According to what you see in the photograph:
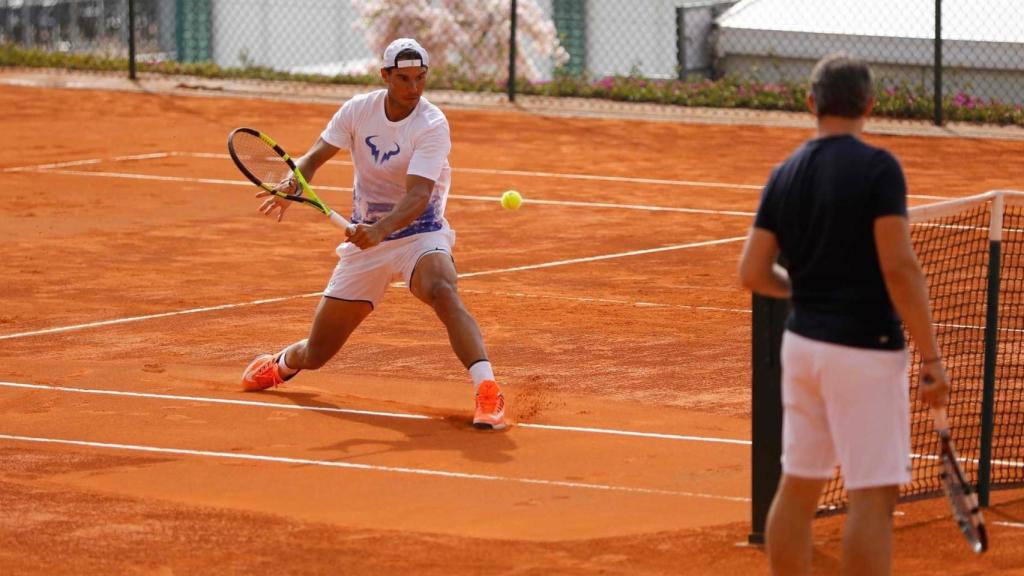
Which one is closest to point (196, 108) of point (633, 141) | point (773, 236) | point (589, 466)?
point (633, 141)

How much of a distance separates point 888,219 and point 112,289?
8022 mm

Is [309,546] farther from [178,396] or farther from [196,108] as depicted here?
[196,108]

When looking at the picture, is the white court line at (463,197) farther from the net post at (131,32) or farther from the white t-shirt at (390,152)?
the white t-shirt at (390,152)

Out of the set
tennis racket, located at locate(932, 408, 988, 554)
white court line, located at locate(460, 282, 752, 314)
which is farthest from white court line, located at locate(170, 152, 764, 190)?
tennis racket, located at locate(932, 408, 988, 554)

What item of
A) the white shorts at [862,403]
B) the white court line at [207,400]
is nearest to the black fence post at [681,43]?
the white court line at [207,400]

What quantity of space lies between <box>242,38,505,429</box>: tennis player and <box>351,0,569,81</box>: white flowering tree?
1522 cm

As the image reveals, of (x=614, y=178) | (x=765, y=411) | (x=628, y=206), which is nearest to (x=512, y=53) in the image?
(x=614, y=178)

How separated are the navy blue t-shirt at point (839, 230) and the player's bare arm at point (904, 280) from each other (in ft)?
0.14

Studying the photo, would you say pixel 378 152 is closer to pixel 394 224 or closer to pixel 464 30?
pixel 394 224

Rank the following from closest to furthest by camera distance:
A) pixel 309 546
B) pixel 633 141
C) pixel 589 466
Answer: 1. pixel 309 546
2. pixel 589 466
3. pixel 633 141

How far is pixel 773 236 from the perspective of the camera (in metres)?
4.80

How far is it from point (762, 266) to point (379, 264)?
3.75 m

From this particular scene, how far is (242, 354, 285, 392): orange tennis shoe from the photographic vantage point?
8641 mm

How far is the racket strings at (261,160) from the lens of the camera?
29.3 feet
